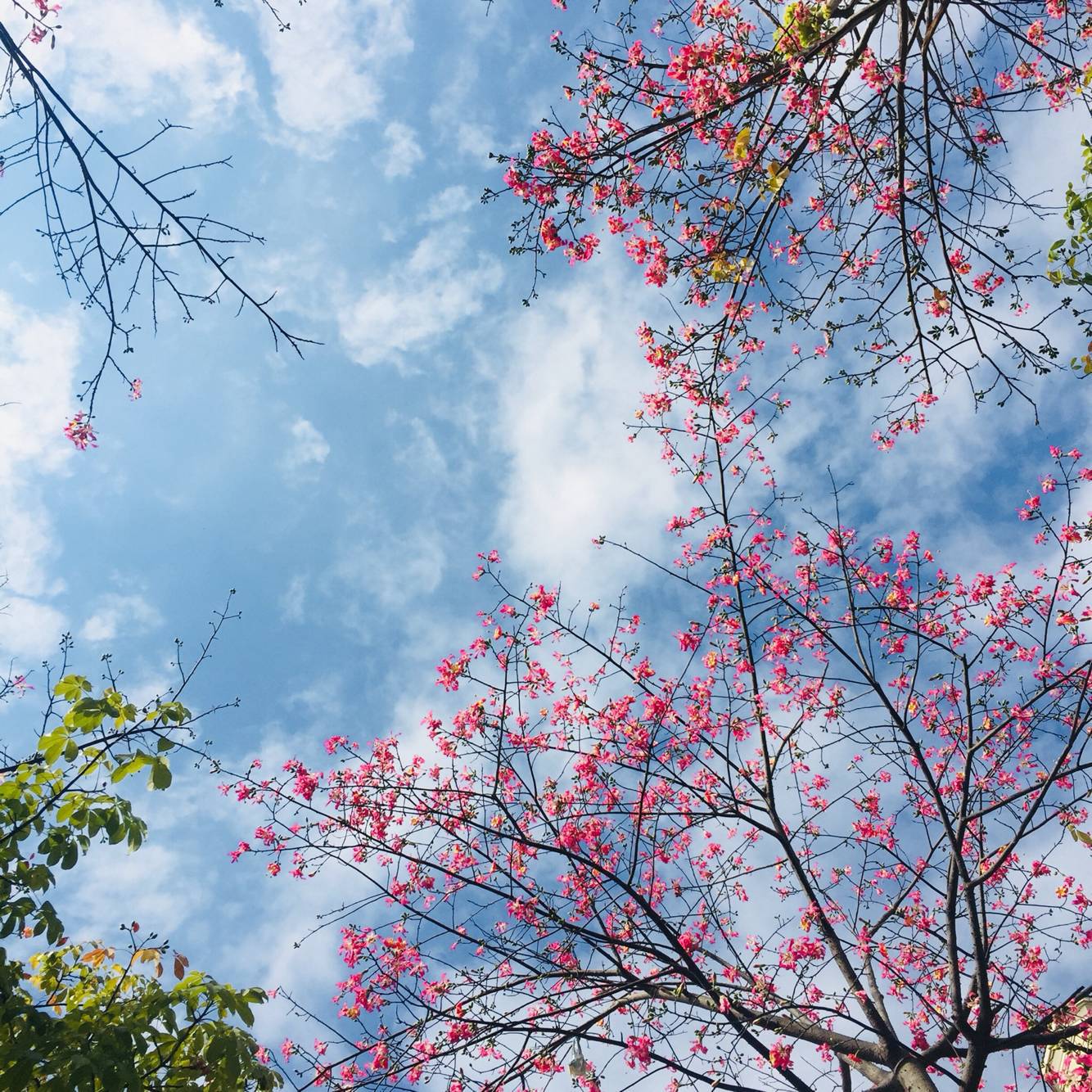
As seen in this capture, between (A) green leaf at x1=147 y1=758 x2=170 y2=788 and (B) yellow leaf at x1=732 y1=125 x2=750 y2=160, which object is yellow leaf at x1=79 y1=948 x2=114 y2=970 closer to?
(A) green leaf at x1=147 y1=758 x2=170 y2=788

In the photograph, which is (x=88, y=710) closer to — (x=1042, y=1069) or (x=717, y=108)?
(x=717, y=108)

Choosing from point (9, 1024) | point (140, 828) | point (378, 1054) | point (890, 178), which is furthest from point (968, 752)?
point (9, 1024)

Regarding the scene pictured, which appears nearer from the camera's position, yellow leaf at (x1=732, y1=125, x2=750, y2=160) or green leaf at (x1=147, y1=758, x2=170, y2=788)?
green leaf at (x1=147, y1=758, x2=170, y2=788)

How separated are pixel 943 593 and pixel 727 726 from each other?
242cm

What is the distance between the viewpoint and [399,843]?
7258mm

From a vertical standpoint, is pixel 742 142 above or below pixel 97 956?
above

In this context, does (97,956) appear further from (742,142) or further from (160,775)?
(742,142)

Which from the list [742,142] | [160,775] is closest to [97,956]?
[160,775]

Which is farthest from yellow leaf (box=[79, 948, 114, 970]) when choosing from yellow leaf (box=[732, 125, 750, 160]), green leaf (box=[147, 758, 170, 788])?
yellow leaf (box=[732, 125, 750, 160])

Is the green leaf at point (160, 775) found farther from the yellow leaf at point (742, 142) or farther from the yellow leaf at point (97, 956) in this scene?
the yellow leaf at point (742, 142)

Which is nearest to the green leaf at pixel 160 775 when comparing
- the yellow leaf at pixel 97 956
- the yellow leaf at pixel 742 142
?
the yellow leaf at pixel 97 956

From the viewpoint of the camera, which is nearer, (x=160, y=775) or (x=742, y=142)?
(x=160, y=775)

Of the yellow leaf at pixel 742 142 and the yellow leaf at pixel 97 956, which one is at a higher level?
the yellow leaf at pixel 742 142

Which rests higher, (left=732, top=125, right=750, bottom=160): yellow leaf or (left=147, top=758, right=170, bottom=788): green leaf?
(left=732, top=125, right=750, bottom=160): yellow leaf
